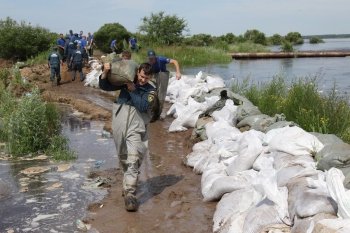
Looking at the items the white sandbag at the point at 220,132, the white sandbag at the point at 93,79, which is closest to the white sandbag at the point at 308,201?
the white sandbag at the point at 220,132

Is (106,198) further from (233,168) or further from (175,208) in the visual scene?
(233,168)

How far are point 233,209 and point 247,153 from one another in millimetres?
833

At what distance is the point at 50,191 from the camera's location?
13.7ft

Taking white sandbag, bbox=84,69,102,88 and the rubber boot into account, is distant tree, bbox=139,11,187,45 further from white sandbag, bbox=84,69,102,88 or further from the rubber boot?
the rubber boot

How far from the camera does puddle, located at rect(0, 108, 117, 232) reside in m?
3.49

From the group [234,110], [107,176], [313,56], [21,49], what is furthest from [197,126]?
[313,56]

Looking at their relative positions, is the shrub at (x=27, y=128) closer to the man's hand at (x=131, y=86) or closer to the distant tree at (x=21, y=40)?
the man's hand at (x=131, y=86)

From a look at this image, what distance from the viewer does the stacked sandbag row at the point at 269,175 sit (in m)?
2.60

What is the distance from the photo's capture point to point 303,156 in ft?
11.5

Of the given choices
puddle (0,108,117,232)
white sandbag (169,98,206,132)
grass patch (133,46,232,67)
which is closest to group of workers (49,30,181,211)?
puddle (0,108,117,232)

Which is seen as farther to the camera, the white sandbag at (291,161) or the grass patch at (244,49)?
the grass patch at (244,49)

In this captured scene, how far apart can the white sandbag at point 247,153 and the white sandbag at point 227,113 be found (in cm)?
123

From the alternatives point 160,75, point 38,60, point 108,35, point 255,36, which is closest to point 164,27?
point 108,35

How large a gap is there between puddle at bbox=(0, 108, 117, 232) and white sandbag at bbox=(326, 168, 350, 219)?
187cm
